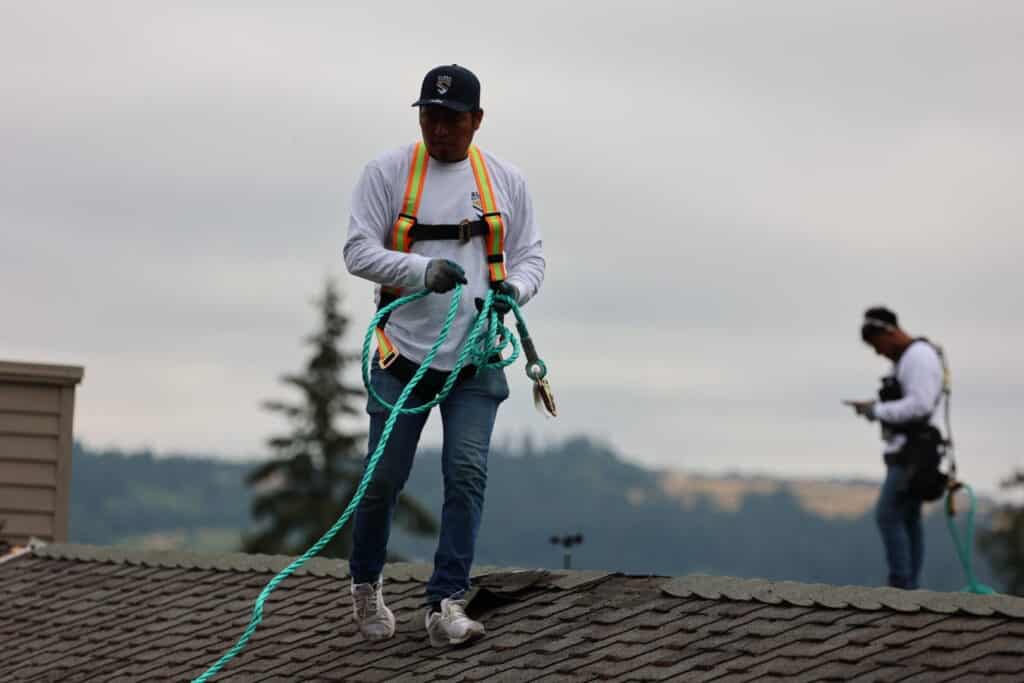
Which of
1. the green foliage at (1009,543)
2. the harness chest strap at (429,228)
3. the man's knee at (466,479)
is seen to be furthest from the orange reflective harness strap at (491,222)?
the green foliage at (1009,543)

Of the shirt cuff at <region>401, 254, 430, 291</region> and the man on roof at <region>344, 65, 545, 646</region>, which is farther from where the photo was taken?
the man on roof at <region>344, 65, 545, 646</region>

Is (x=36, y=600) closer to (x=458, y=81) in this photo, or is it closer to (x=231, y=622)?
(x=231, y=622)

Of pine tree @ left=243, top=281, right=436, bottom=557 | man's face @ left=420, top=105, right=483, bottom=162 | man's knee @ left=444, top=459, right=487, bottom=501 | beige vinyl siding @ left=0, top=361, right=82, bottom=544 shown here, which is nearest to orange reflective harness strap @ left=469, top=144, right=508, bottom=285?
man's face @ left=420, top=105, right=483, bottom=162

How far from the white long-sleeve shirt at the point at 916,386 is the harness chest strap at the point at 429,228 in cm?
466

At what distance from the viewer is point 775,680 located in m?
6.39

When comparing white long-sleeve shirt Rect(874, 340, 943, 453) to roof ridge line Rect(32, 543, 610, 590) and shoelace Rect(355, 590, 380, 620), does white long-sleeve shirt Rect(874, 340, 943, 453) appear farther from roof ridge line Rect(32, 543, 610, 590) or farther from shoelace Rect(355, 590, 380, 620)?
shoelace Rect(355, 590, 380, 620)

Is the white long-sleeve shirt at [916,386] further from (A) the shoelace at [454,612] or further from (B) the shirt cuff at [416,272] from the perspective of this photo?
(B) the shirt cuff at [416,272]

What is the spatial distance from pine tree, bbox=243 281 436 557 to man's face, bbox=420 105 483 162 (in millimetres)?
38499

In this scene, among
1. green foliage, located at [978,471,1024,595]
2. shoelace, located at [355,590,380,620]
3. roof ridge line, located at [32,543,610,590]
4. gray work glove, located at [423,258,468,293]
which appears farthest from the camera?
green foliage, located at [978,471,1024,595]

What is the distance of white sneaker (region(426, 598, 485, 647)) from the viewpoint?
751 cm

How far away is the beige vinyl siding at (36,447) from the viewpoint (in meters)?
12.8

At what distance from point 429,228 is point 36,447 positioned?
645 centimetres

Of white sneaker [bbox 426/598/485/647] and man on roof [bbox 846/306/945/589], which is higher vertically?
man on roof [bbox 846/306/945/589]

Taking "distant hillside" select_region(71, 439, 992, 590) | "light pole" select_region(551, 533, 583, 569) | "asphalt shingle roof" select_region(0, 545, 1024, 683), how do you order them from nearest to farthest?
"asphalt shingle roof" select_region(0, 545, 1024, 683)
"light pole" select_region(551, 533, 583, 569)
"distant hillside" select_region(71, 439, 992, 590)
